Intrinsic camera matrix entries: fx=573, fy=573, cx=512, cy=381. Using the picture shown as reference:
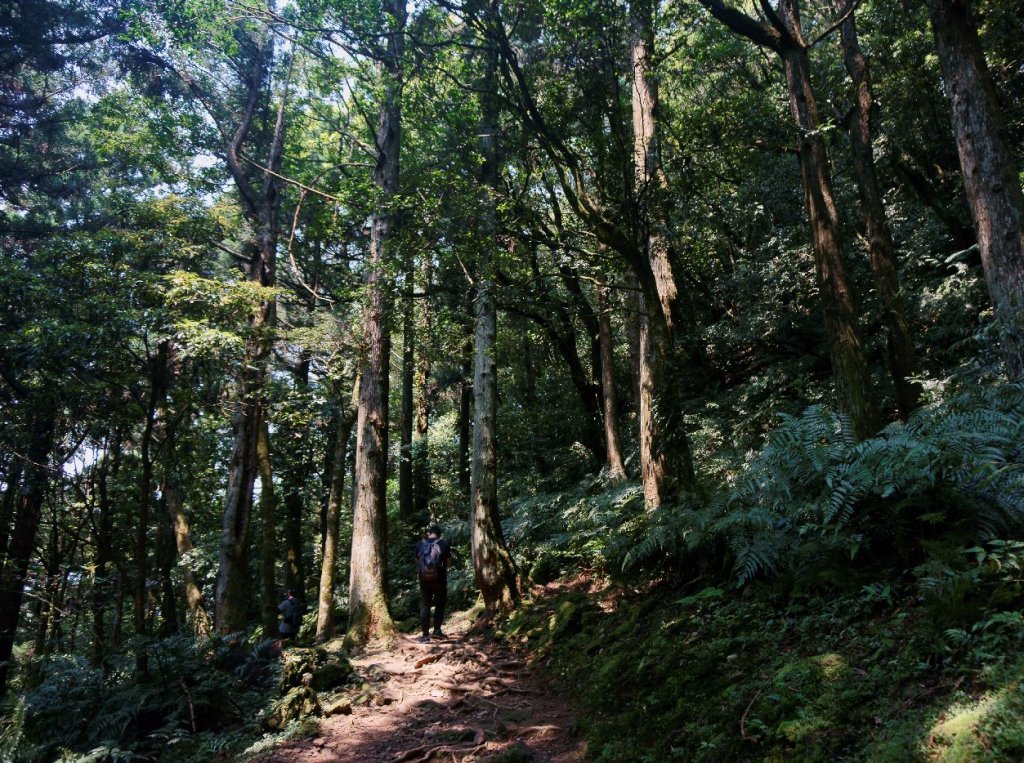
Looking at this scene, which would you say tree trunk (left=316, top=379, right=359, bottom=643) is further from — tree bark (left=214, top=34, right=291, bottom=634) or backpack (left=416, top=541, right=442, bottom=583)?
backpack (left=416, top=541, right=442, bottom=583)

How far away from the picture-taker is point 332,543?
12797mm

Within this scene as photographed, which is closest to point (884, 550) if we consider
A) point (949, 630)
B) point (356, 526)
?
point (949, 630)

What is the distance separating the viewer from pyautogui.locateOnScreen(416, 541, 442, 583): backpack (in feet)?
30.0

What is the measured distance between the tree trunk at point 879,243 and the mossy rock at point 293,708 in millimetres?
9980

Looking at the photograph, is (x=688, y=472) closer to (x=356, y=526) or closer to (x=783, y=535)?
(x=783, y=535)

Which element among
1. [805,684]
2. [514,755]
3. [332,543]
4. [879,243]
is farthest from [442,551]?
[879,243]

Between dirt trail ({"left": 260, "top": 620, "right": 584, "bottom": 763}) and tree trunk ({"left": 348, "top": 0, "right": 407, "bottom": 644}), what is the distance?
1.31 metres

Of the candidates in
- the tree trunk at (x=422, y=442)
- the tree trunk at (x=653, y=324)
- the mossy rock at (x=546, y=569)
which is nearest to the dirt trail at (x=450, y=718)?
the mossy rock at (x=546, y=569)

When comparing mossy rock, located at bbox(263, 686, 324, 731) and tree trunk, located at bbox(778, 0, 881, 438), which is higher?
tree trunk, located at bbox(778, 0, 881, 438)

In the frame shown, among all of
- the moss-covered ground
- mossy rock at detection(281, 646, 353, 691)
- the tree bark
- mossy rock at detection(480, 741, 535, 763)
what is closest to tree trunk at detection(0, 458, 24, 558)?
the tree bark

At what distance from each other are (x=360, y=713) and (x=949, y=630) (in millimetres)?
5617

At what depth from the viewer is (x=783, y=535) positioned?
15.9ft

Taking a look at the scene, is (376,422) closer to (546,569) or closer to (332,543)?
(546,569)

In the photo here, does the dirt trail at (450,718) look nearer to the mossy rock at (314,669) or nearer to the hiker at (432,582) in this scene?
the mossy rock at (314,669)
